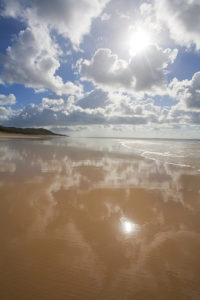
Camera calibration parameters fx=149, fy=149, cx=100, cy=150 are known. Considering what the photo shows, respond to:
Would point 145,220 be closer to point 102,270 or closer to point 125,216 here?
point 125,216

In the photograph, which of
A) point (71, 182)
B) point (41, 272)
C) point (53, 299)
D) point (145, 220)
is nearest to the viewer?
point (53, 299)

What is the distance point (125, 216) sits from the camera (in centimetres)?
429

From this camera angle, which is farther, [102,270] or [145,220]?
[145,220]

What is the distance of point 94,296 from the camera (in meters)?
2.20

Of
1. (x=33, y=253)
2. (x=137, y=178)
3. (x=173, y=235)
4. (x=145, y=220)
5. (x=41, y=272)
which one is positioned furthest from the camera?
(x=137, y=178)

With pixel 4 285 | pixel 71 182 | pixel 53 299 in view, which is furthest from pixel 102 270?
pixel 71 182

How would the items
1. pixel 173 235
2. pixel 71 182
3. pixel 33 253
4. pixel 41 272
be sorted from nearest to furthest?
pixel 41 272
pixel 33 253
pixel 173 235
pixel 71 182

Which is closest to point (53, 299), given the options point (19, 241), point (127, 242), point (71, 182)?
point (19, 241)

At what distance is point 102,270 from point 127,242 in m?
0.90

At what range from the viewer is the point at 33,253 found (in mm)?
2861

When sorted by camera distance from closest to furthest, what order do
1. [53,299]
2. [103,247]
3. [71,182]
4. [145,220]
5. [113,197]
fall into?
[53,299] < [103,247] < [145,220] < [113,197] < [71,182]

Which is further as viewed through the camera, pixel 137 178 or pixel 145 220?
pixel 137 178

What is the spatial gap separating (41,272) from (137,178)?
6.45 m

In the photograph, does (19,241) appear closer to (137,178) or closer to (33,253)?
(33,253)
